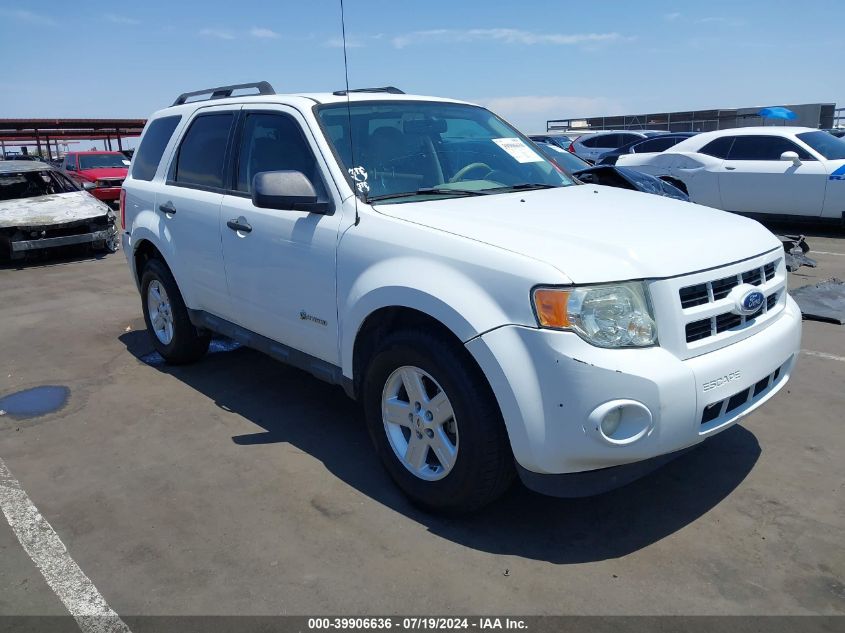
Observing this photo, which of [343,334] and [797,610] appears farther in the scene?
[343,334]

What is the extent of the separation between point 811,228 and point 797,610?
431 inches

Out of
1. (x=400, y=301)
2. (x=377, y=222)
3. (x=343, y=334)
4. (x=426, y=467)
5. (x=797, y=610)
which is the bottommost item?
(x=797, y=610)

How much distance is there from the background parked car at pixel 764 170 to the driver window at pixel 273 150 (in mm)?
9224

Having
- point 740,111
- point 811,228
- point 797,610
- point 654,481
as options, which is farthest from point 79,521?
point 740,111

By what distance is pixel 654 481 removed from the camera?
3617 millimetres

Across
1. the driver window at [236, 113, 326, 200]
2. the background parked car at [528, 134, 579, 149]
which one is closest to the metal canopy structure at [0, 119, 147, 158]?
the background parked car at [528, 134, 579, 149]

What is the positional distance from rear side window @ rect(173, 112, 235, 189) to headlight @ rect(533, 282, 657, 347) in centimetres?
274

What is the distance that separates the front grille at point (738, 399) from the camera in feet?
9.44

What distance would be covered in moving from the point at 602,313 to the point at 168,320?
3877 mm

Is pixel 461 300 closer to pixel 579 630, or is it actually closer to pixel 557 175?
pixel 579 630

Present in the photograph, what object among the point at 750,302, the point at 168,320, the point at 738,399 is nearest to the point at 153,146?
the point at 168,320

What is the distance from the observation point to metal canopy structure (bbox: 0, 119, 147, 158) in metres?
31.0

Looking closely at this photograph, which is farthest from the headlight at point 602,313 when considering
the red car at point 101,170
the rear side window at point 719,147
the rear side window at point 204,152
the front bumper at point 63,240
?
the red car at point 101,170

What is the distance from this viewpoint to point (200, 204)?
4.70 m
